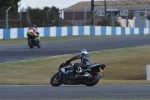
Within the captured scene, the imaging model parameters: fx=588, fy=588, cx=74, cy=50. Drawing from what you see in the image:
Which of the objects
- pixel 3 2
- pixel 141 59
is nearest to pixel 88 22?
pixel 3 2

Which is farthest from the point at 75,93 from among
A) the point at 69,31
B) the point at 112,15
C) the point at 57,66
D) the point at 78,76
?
the point at 112,15

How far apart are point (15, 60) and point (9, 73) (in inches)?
174

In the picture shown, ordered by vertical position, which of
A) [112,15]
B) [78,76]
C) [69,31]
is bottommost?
[78,76]

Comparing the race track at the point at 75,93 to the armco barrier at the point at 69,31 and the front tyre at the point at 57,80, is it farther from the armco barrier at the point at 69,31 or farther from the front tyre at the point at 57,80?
the armco barrier at the point at 69,31

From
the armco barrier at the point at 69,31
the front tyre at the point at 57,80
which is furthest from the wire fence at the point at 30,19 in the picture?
the front tyre at the point at 57,80

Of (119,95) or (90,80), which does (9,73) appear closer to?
(90,80)

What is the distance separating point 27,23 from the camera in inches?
2031

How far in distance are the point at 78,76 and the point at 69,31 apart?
119ft

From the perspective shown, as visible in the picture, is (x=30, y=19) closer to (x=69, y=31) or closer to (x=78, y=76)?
(x=69, y=31)

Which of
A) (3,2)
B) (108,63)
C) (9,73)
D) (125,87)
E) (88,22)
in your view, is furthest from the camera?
(88,22)

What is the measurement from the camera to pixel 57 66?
2438 cm

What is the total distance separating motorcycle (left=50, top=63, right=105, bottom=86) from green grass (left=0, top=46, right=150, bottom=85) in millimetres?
1497

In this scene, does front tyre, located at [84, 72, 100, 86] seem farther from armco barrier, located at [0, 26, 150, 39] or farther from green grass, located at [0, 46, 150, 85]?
armco barrier, located at [0, 26, 150, 39]

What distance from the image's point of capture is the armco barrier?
147 ft
